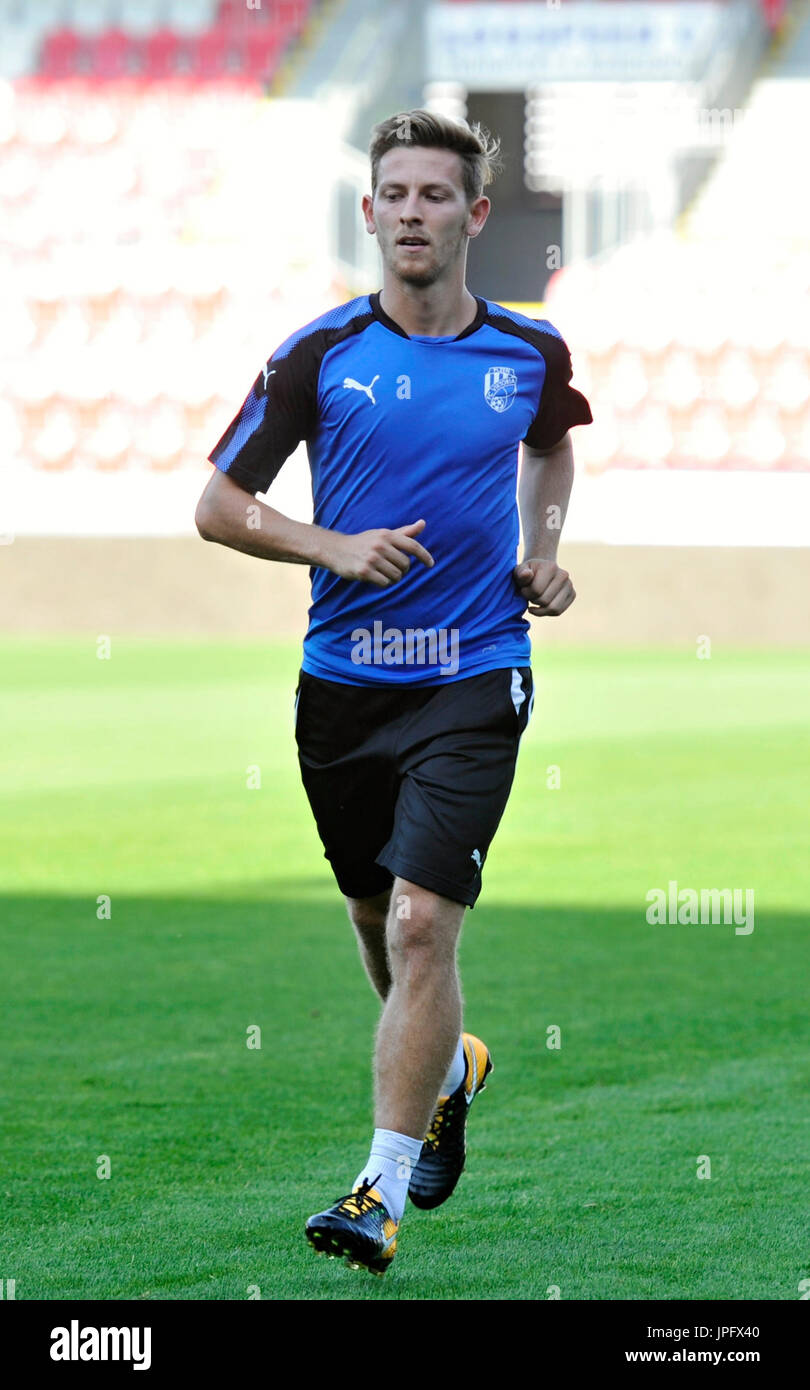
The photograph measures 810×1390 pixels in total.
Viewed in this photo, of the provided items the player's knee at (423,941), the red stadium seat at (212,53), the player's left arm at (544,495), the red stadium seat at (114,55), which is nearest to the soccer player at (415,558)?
the player's knee at (423,941)

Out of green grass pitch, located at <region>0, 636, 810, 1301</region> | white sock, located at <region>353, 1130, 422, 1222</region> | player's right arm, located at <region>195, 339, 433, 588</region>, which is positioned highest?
player's right arm, located at <region>195, 339, 433, 588</region>

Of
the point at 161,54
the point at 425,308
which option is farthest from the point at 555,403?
the point at 161,54

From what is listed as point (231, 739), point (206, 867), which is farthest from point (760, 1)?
point (206, 867)

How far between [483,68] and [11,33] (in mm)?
A: 6613

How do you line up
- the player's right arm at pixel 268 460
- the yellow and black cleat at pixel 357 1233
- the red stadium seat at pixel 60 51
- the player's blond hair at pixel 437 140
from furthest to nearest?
the red stadium seat at pixel 60 51, the player's blond hair at pixel 437 140, the player's right arm at pixel 268 460, the yellow and black cleat at pixel 357 1233

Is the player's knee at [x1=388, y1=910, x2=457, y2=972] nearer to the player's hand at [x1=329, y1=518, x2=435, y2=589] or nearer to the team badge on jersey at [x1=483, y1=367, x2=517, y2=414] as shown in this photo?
the player's hand at [x1=329, y1=518, x2=435, y2=589]

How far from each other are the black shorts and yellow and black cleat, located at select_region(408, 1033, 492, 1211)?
0.47 meters

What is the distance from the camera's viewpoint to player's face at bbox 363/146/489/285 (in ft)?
13.2

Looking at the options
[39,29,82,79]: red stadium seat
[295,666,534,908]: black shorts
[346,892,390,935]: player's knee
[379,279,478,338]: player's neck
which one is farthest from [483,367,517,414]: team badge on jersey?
[39,29,82,79]: red stadium seat

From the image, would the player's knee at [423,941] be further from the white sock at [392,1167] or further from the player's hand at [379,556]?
the player's hand at [379,556]

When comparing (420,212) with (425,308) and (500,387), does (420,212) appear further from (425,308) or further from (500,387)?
(500,387)

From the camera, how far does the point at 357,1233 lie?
357 cm

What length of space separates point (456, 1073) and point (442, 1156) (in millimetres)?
209

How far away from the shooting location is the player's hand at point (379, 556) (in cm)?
386
